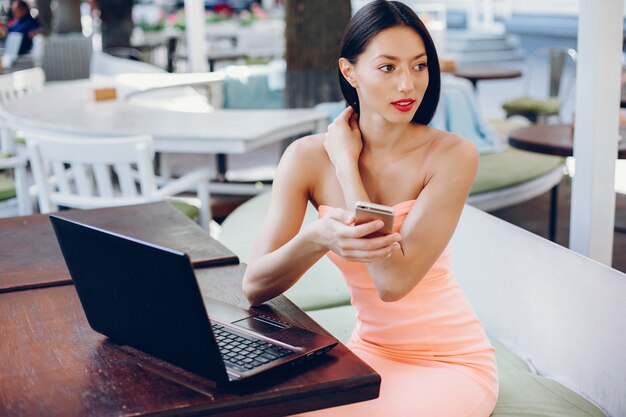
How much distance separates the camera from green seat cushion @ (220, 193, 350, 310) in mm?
2850

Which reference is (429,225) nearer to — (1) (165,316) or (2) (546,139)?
(1) (165,316)

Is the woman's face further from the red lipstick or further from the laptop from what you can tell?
the laptop

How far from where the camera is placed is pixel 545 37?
16.1 metres

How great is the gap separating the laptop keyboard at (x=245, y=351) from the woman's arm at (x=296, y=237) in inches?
8.8

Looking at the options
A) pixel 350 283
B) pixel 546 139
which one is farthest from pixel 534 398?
pixel 546 139

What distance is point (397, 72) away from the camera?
1.81 m

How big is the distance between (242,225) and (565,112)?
5.75 metres

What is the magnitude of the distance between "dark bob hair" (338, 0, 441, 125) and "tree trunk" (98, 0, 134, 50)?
35.7 feet

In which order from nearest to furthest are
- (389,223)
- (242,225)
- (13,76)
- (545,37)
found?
(389,223) → (242,225) → (13,76) → (545,37)

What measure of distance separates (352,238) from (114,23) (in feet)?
37.8

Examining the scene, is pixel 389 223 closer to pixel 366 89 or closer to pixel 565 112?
pixel 366 89

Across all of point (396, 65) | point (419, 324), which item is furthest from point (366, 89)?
point (419, 324)

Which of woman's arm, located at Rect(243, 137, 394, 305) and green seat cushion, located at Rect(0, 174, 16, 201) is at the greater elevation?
woman's arm, located at Rect(243, 137, 394, 305)

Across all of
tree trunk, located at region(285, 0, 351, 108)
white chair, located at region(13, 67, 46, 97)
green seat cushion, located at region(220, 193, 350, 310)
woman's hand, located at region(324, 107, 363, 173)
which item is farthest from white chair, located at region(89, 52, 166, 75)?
woman's hand, located at region(324, 107, 363, 173)
